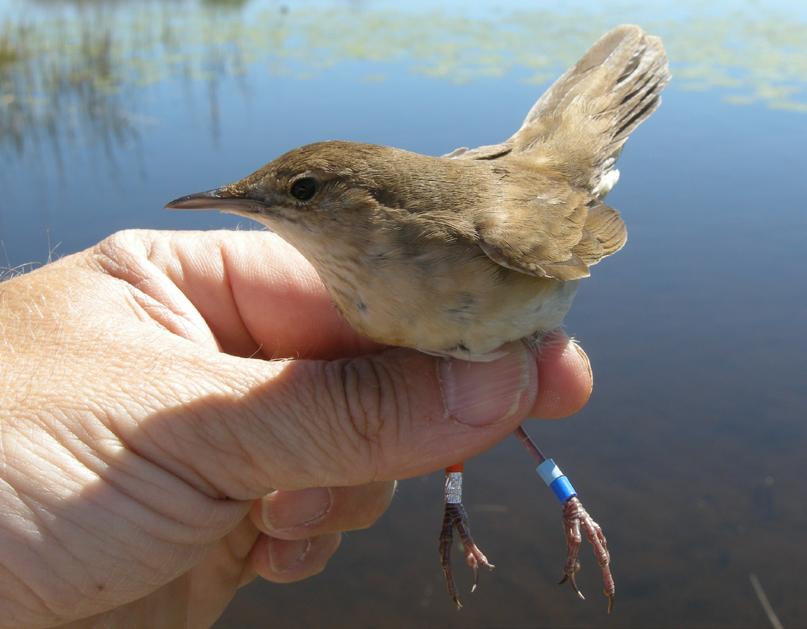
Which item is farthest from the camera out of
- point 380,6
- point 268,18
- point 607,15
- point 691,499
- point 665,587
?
point 380,6

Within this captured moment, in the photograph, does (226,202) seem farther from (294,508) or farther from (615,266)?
(615,266)

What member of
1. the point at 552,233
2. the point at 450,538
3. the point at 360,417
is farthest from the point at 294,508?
the point at 552,233

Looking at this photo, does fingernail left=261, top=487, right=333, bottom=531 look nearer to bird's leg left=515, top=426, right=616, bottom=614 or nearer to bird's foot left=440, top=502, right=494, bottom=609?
bird's foot left=440, top=502, right=494, bottom=609

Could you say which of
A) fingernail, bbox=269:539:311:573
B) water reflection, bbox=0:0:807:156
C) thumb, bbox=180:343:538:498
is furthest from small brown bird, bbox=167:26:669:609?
water reflection, bbox=0:0:807:156

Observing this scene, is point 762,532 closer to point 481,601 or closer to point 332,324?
point 481,601

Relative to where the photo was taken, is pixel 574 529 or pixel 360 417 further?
pixel 574 529

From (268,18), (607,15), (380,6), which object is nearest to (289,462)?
(607,15)

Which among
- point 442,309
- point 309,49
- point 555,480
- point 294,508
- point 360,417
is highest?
point 442,309
